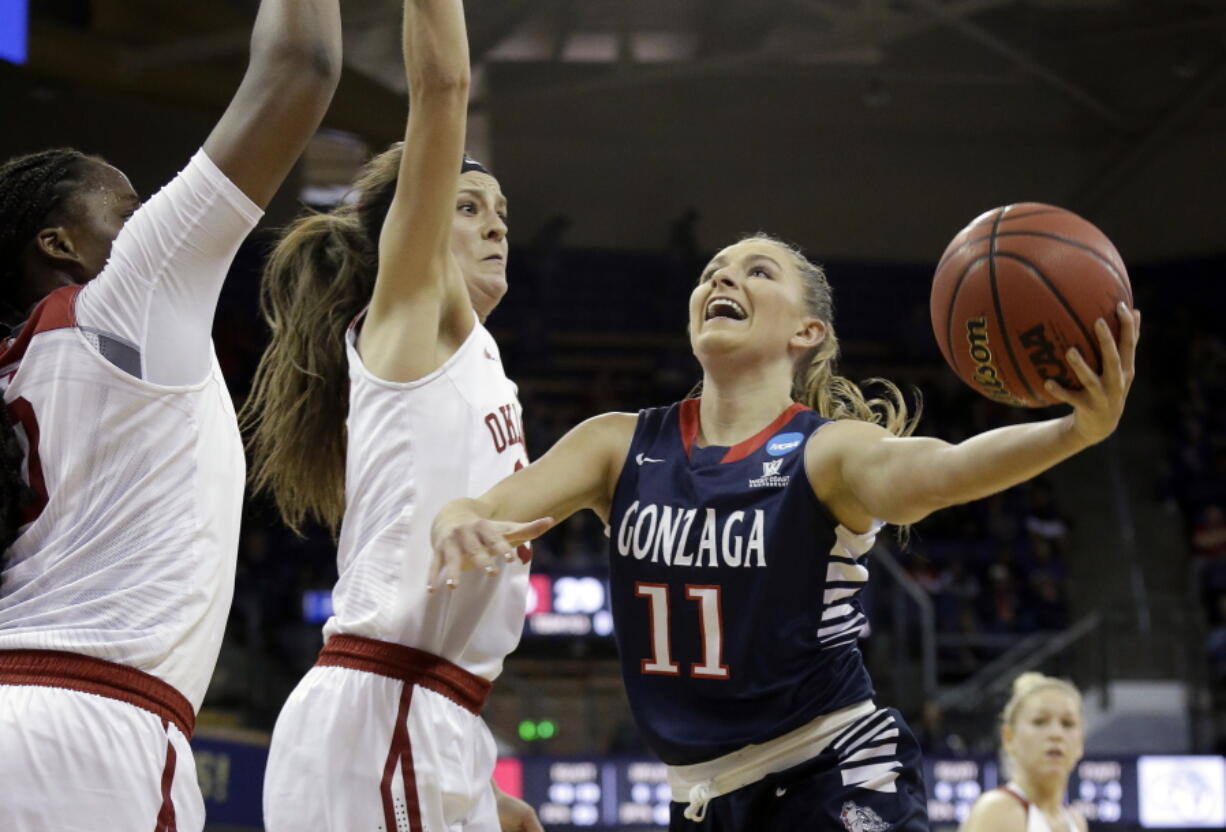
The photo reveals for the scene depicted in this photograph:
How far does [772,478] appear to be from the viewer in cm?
304

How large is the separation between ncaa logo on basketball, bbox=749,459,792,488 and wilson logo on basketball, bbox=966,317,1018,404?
408mm

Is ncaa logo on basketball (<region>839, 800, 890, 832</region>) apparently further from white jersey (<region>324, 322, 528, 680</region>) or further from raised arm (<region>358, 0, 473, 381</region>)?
raised arm (<region>358, 0, 473, 381</region>)

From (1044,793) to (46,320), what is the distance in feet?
13.0

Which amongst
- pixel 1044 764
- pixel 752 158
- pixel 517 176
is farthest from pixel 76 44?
pixel 1044 764

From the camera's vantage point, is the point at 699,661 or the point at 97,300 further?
the point at 699,661

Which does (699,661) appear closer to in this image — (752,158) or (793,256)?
(793,256)

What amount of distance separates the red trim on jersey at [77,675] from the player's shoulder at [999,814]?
3439 millimetres

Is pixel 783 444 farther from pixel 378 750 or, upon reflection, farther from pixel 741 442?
pixel 378 750

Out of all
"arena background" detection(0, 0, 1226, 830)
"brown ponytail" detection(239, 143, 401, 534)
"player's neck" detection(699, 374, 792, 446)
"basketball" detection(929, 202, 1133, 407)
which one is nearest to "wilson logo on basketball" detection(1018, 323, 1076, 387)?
"basketball" detection(929, 202, 1133, 407)

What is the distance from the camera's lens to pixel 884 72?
61.2 ft

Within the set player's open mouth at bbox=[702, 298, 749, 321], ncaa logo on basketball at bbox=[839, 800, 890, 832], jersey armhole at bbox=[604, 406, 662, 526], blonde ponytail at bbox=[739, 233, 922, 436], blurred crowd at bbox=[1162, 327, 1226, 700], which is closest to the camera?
ncaa logo on basketball at bbox=[839, 800, 890, 832]

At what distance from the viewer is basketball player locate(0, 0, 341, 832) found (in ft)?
7.91

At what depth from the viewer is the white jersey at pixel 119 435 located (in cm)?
244

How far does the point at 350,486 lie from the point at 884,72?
1642 cm
